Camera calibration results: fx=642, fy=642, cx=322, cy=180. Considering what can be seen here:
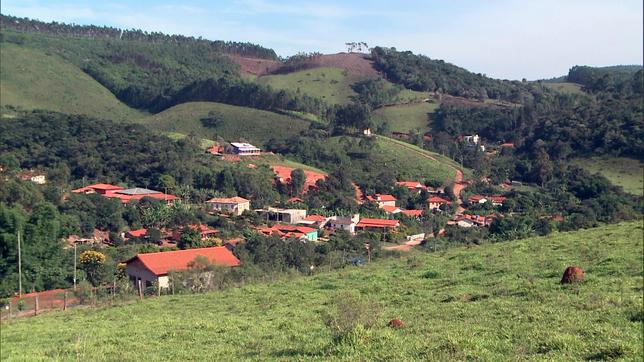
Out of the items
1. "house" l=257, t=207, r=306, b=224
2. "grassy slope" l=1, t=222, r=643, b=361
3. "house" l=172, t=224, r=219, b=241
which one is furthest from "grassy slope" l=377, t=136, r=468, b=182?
"grassy slope" l=1, t=222, r=643, b=361

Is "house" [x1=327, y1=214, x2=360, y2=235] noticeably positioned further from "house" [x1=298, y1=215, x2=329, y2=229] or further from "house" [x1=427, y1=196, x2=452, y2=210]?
"house" [x1=427, y1=196, x2=452, y2=210]

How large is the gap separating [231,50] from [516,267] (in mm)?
129350

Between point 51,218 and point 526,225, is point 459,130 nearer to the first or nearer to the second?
point 526,225

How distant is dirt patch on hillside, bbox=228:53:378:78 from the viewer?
11269 cm

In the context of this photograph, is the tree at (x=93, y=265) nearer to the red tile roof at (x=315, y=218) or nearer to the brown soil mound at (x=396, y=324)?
the red tile roof at (x=315, y=218)

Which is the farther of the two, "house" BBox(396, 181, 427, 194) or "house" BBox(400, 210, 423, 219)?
"house" BBox(396, 181, 427, 194)

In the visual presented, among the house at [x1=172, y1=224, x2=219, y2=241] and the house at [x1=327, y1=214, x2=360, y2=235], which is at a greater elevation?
the house at [x1=172, y1=224, x2=219, y2=241]

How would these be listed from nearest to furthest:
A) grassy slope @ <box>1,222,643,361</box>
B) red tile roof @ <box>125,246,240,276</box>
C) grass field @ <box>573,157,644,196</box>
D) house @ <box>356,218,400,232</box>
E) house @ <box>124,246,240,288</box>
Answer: grassy slope @ <box>1,222,643,361</box> < house @ <box>124,246,240,288</box> < red tile roof @ <box>125,246,240,276</box> < house @ <box>356,218,400,232</box> < grass field @ <box>573,157,644,196</box>

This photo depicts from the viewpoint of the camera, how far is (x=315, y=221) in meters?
40.9

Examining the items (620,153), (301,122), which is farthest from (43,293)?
(301,122)

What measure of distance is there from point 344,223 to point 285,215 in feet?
13.7

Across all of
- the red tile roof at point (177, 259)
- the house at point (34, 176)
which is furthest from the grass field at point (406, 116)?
the red tile roof at point (177, 259)

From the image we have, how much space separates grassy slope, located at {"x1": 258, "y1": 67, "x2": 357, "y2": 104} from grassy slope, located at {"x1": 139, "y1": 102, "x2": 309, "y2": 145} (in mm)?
20132

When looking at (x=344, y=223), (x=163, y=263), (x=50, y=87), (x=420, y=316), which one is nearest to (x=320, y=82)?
(x=50, y=87)
